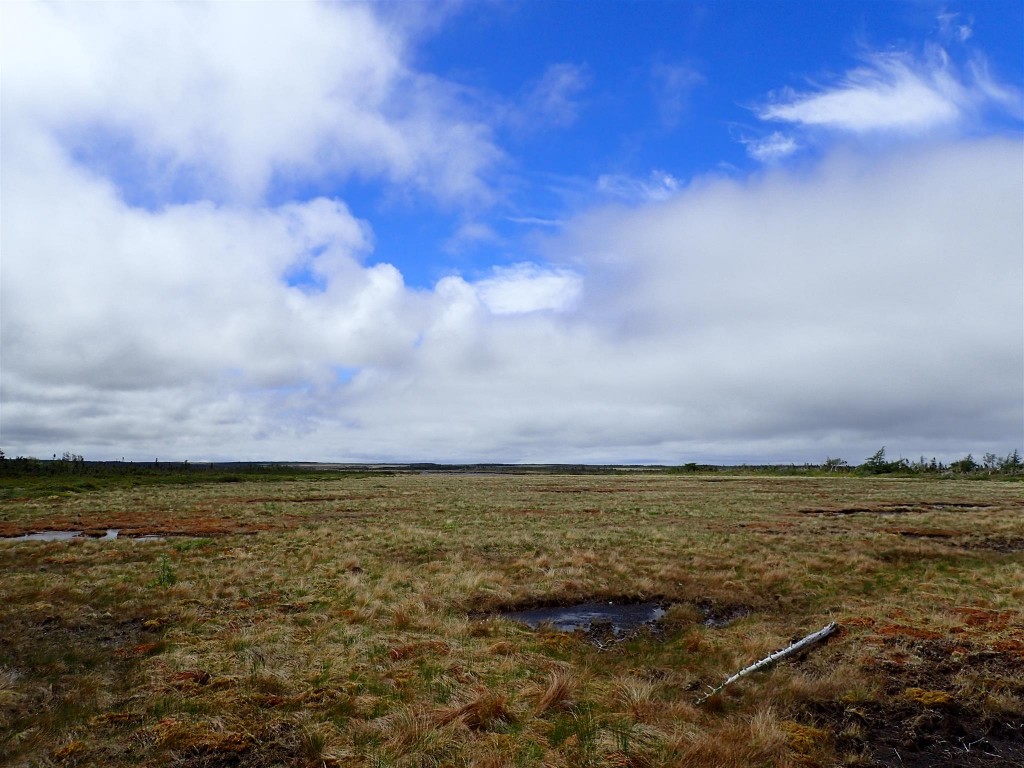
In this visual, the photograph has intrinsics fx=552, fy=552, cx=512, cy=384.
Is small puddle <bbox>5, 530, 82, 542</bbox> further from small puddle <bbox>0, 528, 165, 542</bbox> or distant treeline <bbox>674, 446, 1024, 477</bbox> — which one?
distant treeline <bbox>674, 446, 1024, 477</bbox>

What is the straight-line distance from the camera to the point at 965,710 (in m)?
8.54

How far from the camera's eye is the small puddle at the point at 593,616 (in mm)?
13852

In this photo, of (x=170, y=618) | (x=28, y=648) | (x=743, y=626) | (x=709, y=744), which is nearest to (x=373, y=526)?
(x=170, y=618)

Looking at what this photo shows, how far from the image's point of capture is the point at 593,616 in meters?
15.0

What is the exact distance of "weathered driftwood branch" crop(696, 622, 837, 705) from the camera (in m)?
9.16

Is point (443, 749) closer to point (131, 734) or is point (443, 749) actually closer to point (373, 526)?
point (131, 734)

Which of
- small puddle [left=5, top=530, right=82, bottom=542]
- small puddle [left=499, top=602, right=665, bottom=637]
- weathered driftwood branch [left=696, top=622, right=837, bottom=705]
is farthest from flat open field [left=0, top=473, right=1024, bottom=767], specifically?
small puddle [left=5, top=530, right=82, bottom=542]

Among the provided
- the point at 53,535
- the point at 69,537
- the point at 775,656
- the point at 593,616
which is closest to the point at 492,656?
the point at 593,616

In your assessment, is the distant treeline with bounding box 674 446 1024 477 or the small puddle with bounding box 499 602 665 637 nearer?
the small puddle with bounding box 499 602 665 637

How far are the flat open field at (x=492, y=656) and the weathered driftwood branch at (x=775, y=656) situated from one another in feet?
0.58

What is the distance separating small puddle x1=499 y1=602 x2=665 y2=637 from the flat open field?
518mm

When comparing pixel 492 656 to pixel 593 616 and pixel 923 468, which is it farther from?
pixel 923 468

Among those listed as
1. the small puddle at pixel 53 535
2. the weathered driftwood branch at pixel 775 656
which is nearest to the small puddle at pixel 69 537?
the small puddle at pixel 53 535

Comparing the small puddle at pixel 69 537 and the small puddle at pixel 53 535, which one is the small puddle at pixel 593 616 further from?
the small puddle at pixel 53 535
